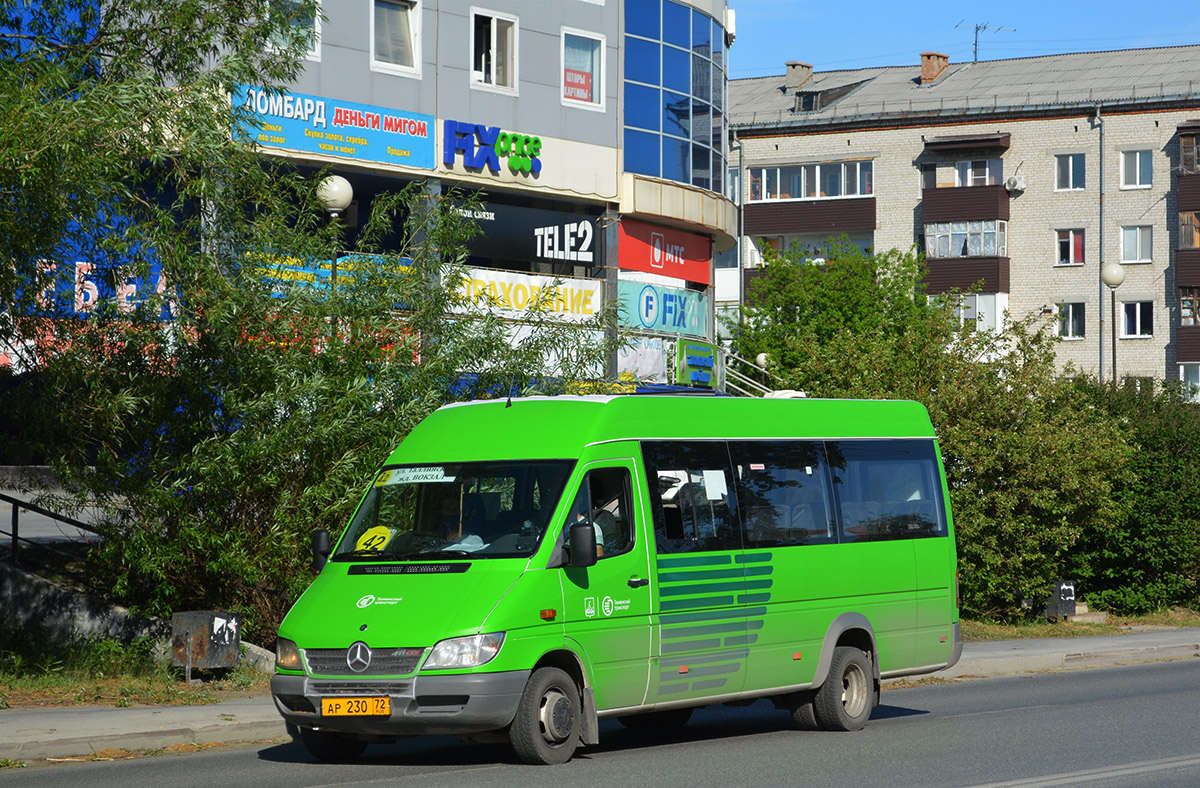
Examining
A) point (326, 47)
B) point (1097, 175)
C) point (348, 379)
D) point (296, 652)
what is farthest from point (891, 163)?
point (296, 652)

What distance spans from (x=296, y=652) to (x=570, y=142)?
63.1 feet

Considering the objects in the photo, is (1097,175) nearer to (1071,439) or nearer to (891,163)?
(891,163)

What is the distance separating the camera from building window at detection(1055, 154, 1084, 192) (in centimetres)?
6316

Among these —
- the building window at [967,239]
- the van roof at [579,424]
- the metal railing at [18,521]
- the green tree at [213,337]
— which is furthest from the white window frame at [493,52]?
the building window at [967,239]

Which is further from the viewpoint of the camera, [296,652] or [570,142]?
[570,142]

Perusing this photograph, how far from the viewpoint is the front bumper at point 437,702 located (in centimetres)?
963

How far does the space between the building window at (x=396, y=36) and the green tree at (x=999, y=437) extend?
8.34 m

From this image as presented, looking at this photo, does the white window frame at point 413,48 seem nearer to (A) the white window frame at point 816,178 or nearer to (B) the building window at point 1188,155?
(A) the white window frame at point 816,178

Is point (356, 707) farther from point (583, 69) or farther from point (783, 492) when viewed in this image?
point (583, 69)

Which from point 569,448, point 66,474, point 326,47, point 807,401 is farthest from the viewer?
point 326,47

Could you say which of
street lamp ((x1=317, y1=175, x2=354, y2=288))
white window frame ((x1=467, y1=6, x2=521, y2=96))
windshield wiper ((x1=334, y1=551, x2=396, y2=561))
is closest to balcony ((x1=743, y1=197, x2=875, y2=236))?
white window frame ((x1=467, y1=6, x2=521, y2=96))

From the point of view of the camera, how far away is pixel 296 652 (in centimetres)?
1020

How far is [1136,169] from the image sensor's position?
62500mm

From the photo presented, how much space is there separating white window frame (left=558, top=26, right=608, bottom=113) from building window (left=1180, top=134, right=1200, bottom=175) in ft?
132
